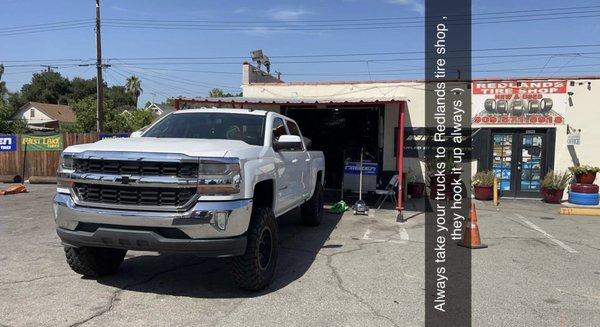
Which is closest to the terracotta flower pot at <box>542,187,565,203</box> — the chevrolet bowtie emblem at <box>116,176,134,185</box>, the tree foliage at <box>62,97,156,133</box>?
the chevrolet bowtie emblem at <box>116,176,134,185</box>

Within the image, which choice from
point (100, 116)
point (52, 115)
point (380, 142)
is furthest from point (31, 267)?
point (52, 115)

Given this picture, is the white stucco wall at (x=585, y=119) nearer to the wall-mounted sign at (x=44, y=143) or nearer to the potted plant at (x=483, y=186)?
the potted plant at (x=483, y=186)

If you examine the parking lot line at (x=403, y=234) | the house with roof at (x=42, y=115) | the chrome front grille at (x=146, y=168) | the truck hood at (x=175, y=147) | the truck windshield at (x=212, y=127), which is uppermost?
the house with roof at (x=42, y=115)

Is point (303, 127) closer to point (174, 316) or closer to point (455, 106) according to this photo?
point (455, 106)

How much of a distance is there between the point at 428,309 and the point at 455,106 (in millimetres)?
11827

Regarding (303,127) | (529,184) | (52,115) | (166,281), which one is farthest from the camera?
(52,115)

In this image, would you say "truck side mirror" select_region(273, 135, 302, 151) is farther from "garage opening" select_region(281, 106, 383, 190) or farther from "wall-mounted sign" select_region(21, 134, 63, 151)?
"wall-mounted sign" select_region(21, 134, 63, 151)

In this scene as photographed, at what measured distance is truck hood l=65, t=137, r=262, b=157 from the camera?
470 centimetres

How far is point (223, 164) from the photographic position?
184 inches

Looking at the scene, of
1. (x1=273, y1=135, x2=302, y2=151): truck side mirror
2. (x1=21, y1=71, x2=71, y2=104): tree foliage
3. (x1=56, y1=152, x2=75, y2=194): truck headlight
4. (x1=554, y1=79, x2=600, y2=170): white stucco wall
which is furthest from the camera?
(x1=21, y1=71, x2=71, y2=104): tree foliage

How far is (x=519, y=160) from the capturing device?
49.2 ft

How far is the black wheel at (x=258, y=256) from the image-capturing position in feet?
16.5

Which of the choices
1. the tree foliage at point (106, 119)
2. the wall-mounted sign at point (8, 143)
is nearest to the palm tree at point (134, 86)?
the tree foliage at point (106, 119)

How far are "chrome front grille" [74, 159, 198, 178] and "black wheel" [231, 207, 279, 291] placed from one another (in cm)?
94
